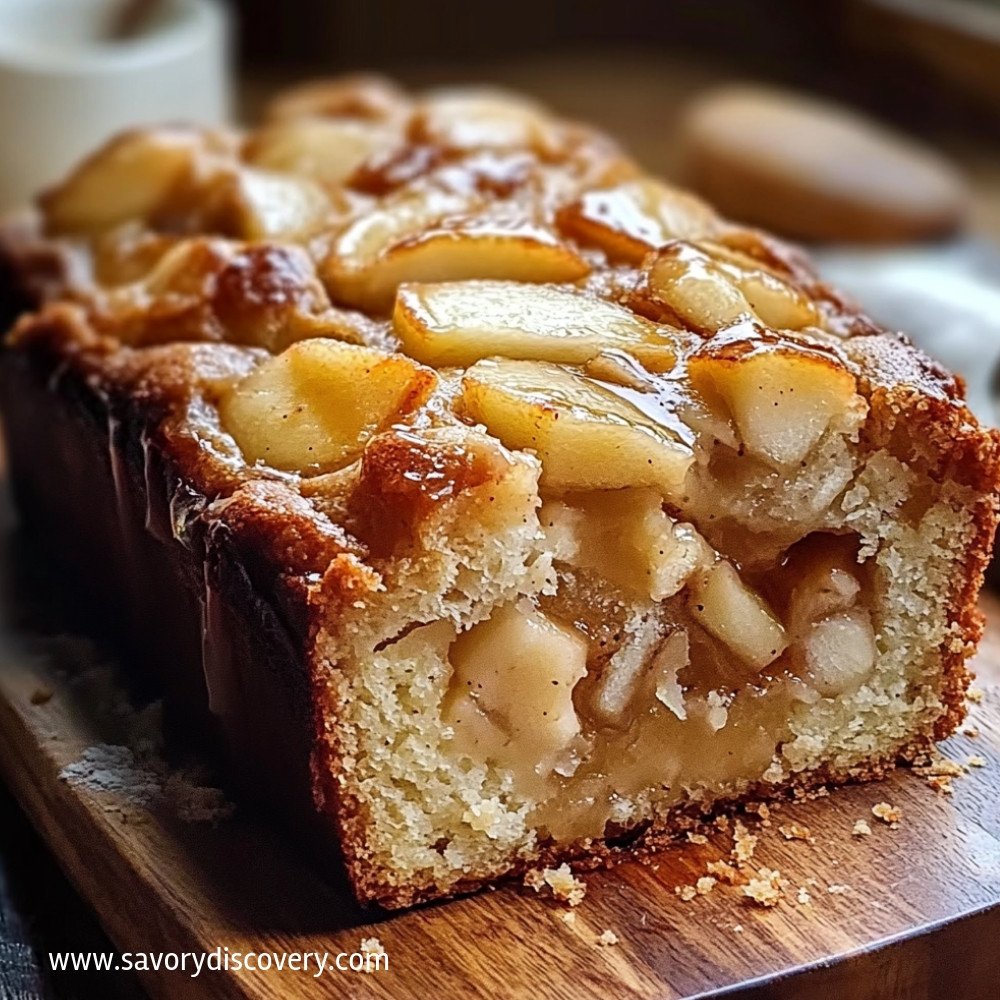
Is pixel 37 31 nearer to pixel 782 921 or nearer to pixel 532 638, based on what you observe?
pixel 532 638

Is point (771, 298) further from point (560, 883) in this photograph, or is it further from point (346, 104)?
point (346, 104)

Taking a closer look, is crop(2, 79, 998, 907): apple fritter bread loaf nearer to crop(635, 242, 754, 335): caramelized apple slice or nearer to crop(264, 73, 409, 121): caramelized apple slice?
crop(635, 242, 754, 335): caramelized apple slice

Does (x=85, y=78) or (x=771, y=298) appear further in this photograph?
(x=85, y=78)

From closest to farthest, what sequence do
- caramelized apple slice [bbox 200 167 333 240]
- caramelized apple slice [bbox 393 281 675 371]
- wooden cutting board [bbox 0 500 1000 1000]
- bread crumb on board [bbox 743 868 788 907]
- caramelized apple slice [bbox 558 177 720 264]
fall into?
A: wooden cutting board [bbox 0 500 1000 1000] → bread crumb on board [bbox 743 868 788 907] → caramelized apple slice [bbox 393 281 675 371] → caramelized apple slice [bbox 558 177 720 264] → caramelized apple slice [bbox 200 167 333 240]

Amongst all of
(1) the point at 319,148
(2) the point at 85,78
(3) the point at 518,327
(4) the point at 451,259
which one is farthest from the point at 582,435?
(2) the point at 85,78

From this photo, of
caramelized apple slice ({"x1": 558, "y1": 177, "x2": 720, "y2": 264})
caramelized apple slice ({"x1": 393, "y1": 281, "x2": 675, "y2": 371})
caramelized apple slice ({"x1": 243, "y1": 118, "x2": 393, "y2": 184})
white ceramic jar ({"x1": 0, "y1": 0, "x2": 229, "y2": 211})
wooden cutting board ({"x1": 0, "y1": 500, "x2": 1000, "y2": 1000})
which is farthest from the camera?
white ceramic jar ({"x1": 0, "y1": 0, "x2": 229, "y2": 211})

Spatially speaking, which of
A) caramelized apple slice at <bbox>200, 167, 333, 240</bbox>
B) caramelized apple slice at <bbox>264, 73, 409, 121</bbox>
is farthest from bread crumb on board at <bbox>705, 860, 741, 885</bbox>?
caramelized apple slice at <bbox>264, 73, 409, 121</bbox>
